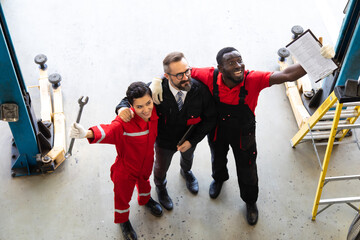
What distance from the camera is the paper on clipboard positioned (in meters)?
3.21

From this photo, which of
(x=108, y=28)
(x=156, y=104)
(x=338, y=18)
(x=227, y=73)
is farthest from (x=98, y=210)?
(x=338, y=18)

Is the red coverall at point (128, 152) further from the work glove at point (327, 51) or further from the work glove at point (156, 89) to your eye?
the work glove at point (327, 51)

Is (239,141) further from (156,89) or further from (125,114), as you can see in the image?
(125,114)

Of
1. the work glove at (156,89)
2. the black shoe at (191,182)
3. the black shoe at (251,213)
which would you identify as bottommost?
the black shoe at (251,213)

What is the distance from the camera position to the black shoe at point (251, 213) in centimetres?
418

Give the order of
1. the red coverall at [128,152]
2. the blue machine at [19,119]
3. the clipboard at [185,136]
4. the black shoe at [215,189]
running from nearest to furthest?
1. the red coverall at [128,152]
2. the clipboard at [185,136]
3. the blue machine at [19,119]
4. the black shoe at [215,189]

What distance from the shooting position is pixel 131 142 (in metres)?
3.48

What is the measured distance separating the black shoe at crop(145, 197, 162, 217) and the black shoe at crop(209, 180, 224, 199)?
565 millimetres

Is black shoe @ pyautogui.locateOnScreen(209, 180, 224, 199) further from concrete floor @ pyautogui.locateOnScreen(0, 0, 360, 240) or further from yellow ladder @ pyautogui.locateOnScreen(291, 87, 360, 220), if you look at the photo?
yellow ladder @ pyautogui.locateOnScreen(291, 87, 360, 220)

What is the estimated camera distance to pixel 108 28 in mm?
6273

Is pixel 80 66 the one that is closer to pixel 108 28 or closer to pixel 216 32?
pixel 108 28

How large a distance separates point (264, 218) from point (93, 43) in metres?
3.44

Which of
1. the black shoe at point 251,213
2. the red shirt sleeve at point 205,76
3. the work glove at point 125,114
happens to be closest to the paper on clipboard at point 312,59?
the red shirt sleeve at point 205,76

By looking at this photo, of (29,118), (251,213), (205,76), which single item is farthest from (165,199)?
(29,118)
